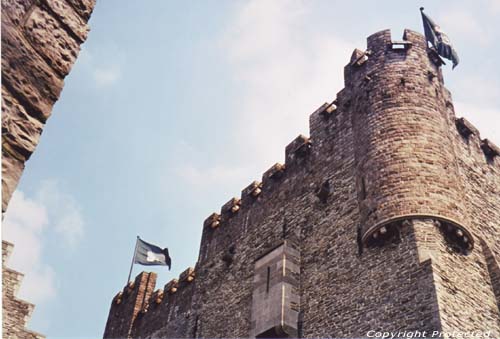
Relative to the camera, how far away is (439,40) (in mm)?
14734

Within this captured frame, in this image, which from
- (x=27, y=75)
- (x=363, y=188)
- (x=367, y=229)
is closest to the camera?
(x=27, y=75)

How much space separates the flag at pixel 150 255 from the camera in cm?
1936

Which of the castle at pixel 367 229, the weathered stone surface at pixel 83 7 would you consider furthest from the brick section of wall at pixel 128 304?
the weathered stone surface at pixel 83 7

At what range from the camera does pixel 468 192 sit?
12.7m

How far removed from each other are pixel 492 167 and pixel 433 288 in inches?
265

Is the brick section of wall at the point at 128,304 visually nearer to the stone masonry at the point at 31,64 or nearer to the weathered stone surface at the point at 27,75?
the stone masonry at the point at 31,64

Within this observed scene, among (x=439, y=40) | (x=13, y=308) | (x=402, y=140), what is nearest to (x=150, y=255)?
(x=13, y=308)

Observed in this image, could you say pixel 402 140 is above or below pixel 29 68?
above

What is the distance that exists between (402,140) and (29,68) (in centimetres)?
955

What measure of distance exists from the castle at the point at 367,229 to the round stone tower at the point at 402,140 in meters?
0.03

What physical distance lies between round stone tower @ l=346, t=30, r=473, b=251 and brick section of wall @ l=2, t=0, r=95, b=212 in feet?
26.8

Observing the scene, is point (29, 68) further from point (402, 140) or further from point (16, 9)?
point (402, 140)

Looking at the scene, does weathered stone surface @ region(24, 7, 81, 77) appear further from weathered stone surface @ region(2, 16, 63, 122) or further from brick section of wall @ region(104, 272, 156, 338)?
brick section of wall @ region(104, 272, 156, 338)

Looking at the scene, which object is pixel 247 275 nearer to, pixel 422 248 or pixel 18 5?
pixel 422 248
